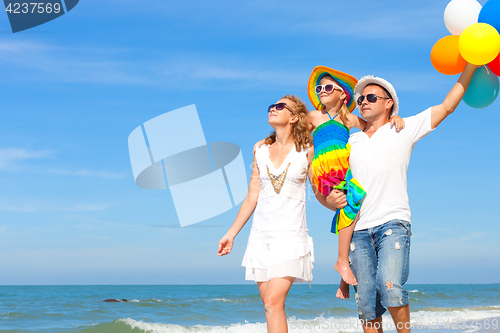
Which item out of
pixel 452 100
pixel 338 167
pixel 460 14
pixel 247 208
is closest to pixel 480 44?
pixel 452 100

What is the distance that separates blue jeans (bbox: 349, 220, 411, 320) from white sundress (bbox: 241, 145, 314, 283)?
440mm

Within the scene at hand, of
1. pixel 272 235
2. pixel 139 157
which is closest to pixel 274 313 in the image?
pixel 272 235

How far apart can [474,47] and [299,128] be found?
1525 mm

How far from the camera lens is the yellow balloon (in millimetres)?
3346

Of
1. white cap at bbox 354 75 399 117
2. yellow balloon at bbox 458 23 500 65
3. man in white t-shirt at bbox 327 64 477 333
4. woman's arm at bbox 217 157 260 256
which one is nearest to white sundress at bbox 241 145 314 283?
woman's arm at bbox 217 157 260 256

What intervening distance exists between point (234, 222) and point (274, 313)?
0.95m

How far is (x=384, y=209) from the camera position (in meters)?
3.36

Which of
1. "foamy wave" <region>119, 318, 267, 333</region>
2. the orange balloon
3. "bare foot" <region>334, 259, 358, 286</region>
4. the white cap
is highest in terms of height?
the orange balloon

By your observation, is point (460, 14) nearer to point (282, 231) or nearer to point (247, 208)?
point (282, 231)

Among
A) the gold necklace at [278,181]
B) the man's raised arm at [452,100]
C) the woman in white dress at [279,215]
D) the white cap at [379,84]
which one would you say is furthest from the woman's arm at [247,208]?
the man's raised arm at [452,100]

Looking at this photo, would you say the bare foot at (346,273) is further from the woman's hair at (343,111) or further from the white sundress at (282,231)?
the woman's hair at (343,111)

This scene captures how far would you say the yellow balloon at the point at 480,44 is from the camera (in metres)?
3.35

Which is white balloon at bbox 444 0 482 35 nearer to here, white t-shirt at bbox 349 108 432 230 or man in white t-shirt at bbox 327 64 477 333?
man in white t-shirt at bbox 327 64 477 333

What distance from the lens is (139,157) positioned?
6262 millimetres
